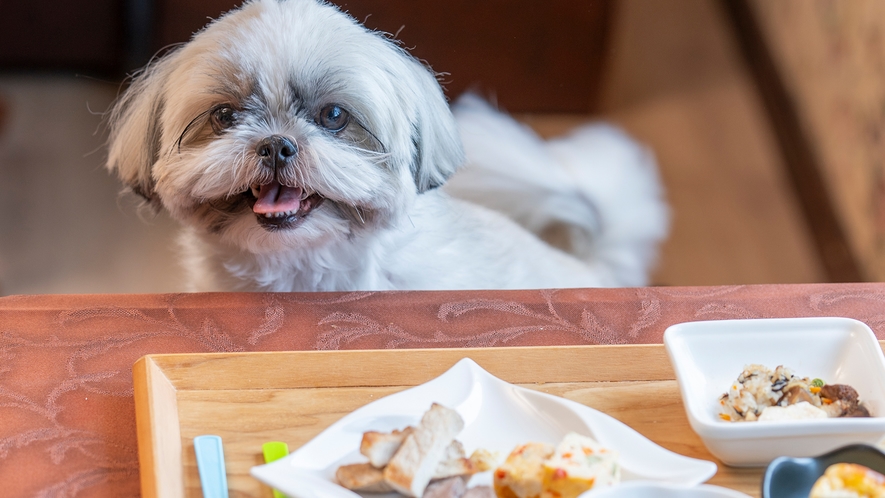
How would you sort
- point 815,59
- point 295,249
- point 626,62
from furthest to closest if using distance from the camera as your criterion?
point 626,62
point 815,59
point 295,249

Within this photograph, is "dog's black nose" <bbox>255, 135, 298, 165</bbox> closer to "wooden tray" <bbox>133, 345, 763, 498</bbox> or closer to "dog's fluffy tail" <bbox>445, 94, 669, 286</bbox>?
"wooden tray" <bbox>133, 345, 763, 498</bbox>

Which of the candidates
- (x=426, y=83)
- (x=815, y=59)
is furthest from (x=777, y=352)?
(x=815, y=59)

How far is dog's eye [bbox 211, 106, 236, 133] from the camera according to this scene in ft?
3.24

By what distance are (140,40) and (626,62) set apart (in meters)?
1.12

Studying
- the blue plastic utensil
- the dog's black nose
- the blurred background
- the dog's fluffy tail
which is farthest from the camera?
the blurred background

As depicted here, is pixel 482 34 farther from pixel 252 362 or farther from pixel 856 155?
pixel 252 362

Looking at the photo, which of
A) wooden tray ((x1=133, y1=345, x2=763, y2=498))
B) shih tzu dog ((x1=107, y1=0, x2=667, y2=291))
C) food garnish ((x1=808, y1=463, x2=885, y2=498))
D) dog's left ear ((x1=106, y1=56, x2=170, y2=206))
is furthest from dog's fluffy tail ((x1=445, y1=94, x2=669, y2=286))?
food garnish ((x1=808, y1=463, x2=885, y2=498))

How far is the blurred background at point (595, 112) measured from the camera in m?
1.78

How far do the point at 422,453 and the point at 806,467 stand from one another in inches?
10.2

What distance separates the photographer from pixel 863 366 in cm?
72

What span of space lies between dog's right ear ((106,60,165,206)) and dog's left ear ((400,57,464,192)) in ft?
1.04

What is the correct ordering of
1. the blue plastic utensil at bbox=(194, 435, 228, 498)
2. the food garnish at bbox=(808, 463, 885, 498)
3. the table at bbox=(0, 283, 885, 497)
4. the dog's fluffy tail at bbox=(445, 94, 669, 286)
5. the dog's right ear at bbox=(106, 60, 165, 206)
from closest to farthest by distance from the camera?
the food garnish at bbox=(808, 463, 885, 498), the blue plastic utensil at bbox=(194, 435, 228, 498), the table at bbox=(0, 283, 885, 497), the dog's right ear at bbox=(106, 60, 165, 206), the dog's fluffy tail at bbox=(445, 94, 669, 286)

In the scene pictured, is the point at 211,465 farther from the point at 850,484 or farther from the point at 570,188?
the point at 570,188

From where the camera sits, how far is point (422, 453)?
59 cm
